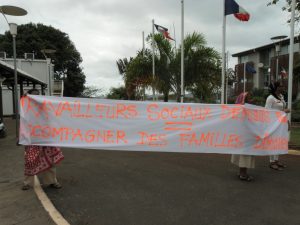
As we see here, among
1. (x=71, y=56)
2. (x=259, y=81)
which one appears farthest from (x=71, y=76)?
(x=259, y=81)

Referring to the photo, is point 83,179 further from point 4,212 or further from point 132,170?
point 4,212

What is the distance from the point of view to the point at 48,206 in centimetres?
468

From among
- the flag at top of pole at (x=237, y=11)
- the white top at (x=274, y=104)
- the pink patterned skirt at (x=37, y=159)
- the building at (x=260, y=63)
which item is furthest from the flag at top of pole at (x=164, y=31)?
the building at (x=260, y=63)

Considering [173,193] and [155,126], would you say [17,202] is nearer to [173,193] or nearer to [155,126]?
[173,193]

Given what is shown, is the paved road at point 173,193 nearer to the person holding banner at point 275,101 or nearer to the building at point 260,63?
the person holding banner at point 275,101

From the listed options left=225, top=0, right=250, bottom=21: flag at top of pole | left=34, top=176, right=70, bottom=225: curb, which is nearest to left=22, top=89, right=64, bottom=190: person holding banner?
left=34, top=176, right=70, bottom=225: curb

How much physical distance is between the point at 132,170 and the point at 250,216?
3.03 metres

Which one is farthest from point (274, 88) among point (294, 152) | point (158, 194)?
point (158, 194)

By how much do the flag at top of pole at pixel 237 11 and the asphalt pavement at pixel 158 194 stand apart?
5873mm

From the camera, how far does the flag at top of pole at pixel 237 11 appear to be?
11.7m

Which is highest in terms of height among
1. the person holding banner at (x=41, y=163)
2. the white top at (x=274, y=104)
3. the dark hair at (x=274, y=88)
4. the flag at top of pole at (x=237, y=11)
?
the flag at top of pole at (x=237, y=11)

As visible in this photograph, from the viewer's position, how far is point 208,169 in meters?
7.01

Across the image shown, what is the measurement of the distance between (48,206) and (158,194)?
1.68 m

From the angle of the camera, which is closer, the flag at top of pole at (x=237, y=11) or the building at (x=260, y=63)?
the flag at top of pole at (x=237, y=11)
